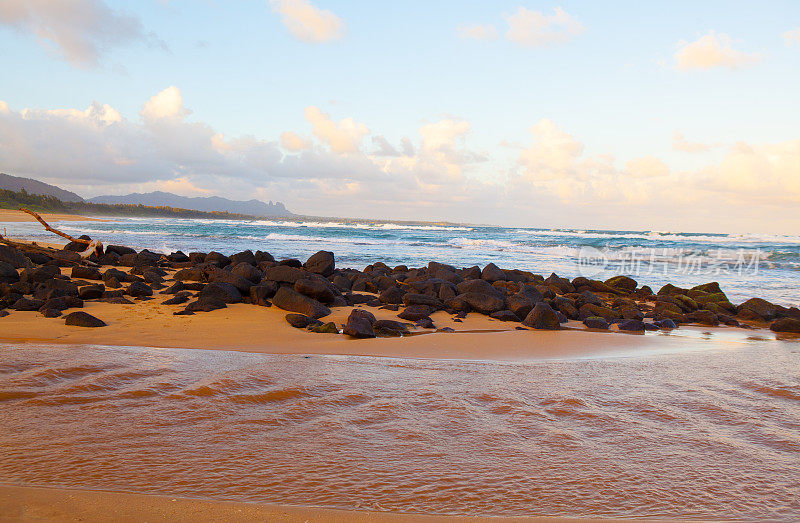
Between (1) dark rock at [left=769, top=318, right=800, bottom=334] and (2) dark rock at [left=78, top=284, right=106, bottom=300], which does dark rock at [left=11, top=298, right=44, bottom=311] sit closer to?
(2) dark rock at [left=78, top=284, right=106, bottom=300]

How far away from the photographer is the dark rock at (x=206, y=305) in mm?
7172

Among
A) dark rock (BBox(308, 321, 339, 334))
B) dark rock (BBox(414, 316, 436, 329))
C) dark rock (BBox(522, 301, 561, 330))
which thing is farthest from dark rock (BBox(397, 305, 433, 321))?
dark rock (BBox(522, 301, 561, 330))

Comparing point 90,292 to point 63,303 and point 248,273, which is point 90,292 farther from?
point 248,273

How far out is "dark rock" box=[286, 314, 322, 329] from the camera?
21.4ft

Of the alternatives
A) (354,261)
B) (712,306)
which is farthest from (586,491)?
(354,261)

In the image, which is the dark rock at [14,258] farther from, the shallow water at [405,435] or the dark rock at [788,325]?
the dark rock at [788,325]

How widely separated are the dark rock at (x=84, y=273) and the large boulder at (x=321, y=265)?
13.6 feet

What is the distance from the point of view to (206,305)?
726cm

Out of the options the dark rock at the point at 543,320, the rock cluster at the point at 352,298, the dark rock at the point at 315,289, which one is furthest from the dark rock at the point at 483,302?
the dark rock at the point at 315,289

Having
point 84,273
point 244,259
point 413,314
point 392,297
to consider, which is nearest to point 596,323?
point 413,314

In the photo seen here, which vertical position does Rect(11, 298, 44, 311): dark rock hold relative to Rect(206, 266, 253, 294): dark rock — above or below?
below

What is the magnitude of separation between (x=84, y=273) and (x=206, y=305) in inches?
145

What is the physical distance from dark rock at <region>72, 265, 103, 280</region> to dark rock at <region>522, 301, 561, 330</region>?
26.9ft

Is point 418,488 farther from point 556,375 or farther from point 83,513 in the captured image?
point 556,375
